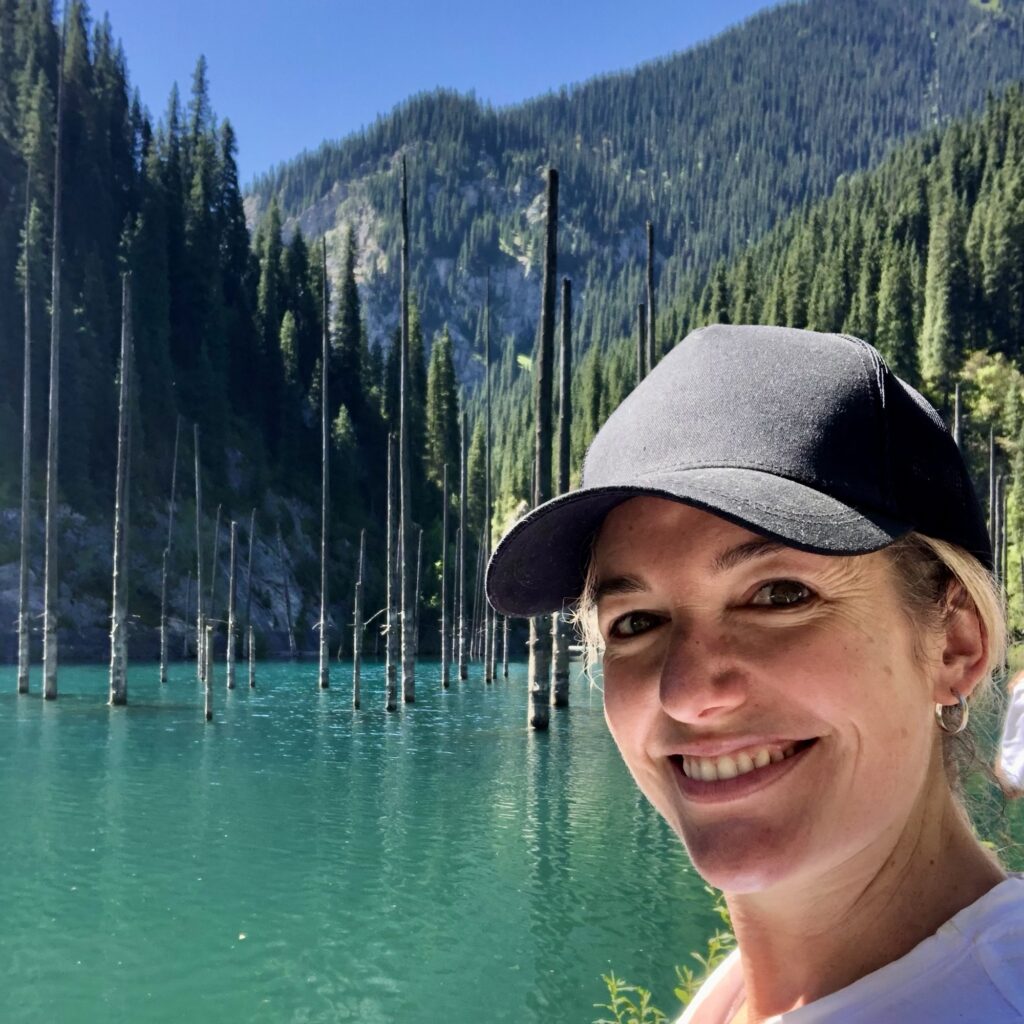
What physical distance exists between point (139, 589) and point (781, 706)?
47990mm

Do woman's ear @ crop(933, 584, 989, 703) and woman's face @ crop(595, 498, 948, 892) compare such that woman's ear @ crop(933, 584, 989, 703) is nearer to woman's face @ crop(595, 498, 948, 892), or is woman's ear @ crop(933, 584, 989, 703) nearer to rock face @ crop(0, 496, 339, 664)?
woman's face @ crop(595, 498, 948, 892)

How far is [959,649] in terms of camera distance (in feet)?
4.13

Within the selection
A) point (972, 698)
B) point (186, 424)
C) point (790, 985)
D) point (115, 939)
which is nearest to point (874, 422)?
point (972, 698)

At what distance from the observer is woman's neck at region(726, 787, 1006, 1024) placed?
3.58 feet

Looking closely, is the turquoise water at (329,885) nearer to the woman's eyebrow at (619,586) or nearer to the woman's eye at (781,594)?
the woman's eyebrow at (619,586)

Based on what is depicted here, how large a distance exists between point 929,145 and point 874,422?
105727mm

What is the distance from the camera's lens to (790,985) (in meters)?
1.18

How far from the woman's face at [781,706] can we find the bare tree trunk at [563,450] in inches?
696

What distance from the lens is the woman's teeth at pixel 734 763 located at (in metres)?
1.16

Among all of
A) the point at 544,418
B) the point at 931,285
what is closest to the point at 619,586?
the point at 544,418

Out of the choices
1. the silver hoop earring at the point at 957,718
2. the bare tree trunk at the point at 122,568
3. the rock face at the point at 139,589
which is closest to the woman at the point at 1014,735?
the silver hoop earring at the point at 957,718

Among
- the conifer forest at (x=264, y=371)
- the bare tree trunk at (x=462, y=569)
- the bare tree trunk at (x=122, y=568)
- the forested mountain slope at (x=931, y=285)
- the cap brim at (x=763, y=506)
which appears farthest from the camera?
the forested mountain slope at (x=931, y=285)

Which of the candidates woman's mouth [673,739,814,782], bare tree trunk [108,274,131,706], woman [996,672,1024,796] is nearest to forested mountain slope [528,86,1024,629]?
bare tree trunk [108,274,131,706]

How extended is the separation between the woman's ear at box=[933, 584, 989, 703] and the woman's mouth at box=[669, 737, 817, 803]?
0.22 meters
